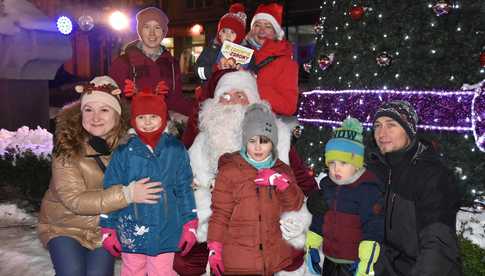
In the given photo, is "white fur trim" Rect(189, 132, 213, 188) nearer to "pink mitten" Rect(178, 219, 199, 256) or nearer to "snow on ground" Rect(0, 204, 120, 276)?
"pink mitten" Rect(178, 219, 199, 256)

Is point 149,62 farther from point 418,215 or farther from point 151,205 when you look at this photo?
point 418,215

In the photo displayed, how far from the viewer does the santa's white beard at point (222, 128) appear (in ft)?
12.6

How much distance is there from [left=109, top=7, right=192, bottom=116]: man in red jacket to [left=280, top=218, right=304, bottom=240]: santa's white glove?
1.98 m

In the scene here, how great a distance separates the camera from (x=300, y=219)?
3.63 metres

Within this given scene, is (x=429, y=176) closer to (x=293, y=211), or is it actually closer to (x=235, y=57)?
(x=293, y=211)

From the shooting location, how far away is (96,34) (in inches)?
778

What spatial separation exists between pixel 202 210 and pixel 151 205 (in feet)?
1.83

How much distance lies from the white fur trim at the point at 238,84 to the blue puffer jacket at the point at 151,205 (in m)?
0.70

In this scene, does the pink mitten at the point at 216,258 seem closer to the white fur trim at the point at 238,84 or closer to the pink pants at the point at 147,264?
the pink pants at the point at 147,264

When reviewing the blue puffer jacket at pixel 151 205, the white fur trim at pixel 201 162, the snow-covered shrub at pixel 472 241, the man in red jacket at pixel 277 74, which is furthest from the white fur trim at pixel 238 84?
the snow-covered shrub at pixel 472 241

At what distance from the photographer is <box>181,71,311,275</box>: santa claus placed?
3.86m

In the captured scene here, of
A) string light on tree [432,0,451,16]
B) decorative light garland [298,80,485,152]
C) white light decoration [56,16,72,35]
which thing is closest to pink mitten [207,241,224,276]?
decorative light garland [298,80,485,152]

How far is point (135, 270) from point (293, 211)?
4.52 ft

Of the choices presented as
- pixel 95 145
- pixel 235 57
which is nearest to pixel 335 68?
pixel 235 57
